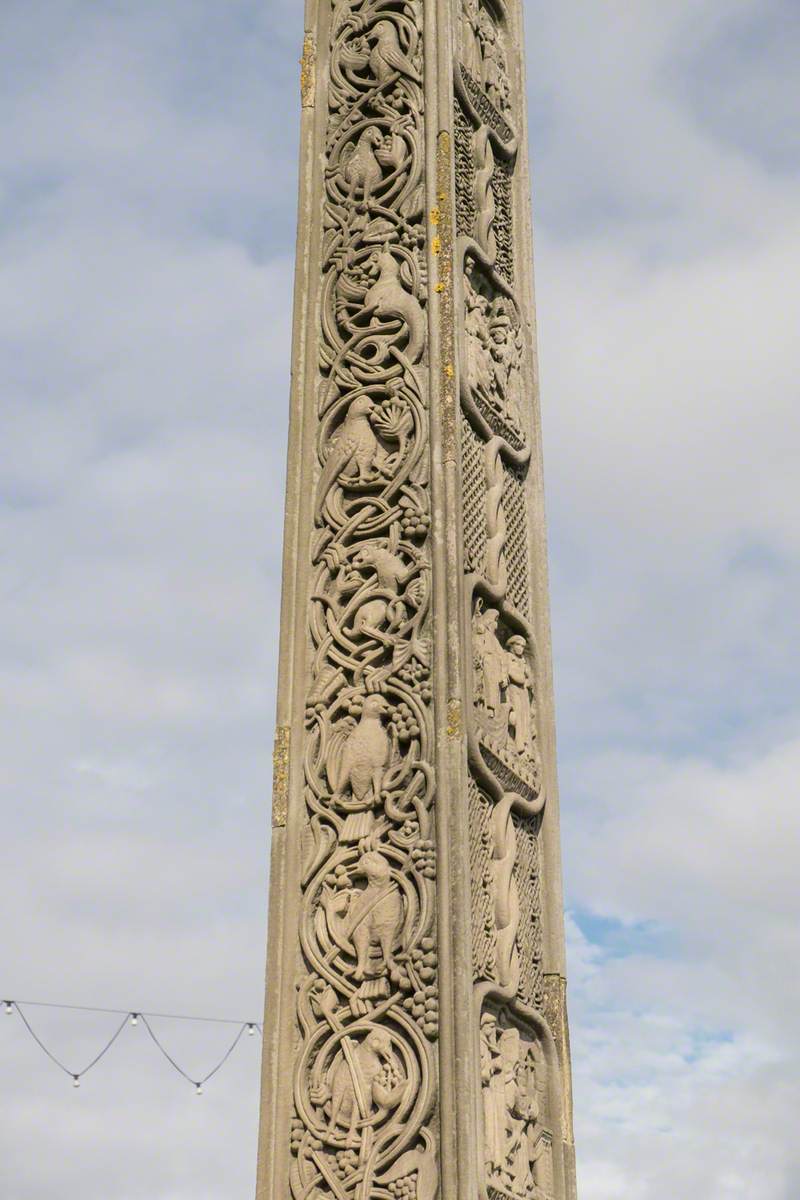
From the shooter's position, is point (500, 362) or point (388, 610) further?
point (500, 362)

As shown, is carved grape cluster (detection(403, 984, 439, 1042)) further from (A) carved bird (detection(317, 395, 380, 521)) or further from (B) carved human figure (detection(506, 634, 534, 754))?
(A) carved bird (detection(317, 395, 380, 521))

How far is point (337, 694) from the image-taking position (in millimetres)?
6203

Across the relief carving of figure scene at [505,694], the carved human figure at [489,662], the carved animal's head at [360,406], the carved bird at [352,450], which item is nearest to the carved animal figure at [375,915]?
the relief carving of figure scene at [505,694]

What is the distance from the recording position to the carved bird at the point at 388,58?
709 cm

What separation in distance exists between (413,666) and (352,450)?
0.95 meters

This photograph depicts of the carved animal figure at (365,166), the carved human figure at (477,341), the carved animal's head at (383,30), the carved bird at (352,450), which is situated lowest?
the carved bird at (352,450)

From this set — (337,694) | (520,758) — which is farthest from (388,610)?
(520,758)

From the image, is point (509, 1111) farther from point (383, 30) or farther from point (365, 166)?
point (383, 30)

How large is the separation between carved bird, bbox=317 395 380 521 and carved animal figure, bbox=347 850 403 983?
55.7 inches

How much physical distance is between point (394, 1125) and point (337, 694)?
1478 millimetres

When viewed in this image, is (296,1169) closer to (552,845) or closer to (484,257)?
(552,845)

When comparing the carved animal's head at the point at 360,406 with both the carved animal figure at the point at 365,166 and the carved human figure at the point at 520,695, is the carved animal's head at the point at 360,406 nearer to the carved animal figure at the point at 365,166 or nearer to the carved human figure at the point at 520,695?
the carved animal figure at the point at 365,166

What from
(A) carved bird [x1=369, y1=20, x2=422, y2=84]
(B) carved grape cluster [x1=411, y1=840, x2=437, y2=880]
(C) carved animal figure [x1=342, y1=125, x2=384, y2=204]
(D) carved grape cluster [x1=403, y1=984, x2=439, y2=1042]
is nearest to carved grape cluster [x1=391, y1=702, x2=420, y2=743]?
(B) carved grape cluster [x1=411, y1=840, x2=437, y2=880]

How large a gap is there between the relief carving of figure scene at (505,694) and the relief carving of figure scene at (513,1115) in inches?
37.4
